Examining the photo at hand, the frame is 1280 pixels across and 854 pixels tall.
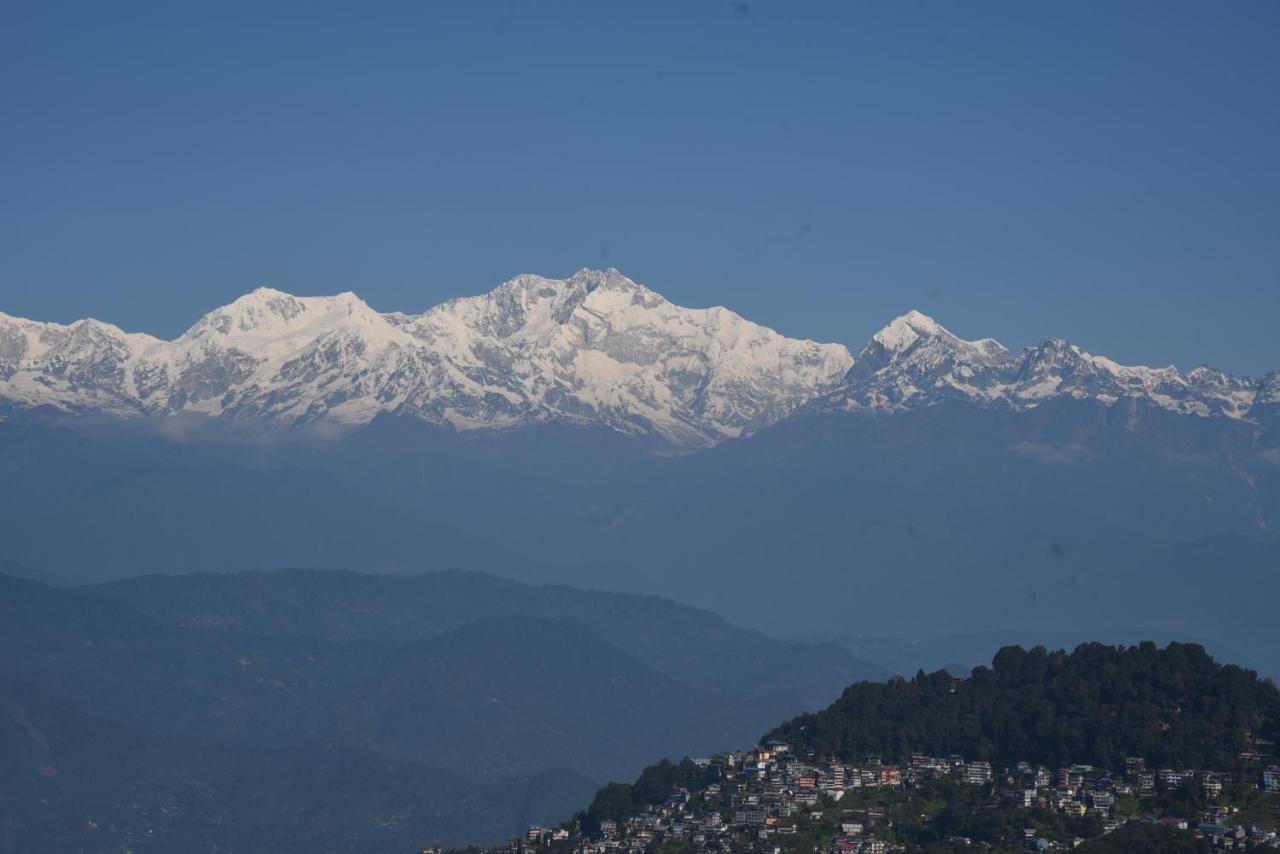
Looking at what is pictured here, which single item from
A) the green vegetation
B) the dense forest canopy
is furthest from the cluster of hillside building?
the dense forest canopy

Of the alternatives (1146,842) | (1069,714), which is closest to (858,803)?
(1069,714)

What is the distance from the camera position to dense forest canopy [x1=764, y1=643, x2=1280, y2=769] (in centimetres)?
12450

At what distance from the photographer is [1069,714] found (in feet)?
428

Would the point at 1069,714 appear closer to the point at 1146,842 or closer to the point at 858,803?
the point at 858,803

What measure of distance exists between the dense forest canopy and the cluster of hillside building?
1450 mm

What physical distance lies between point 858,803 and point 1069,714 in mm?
14071

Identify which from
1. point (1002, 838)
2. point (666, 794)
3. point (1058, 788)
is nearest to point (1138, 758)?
point (1058, 788)

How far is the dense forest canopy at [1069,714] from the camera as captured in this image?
124500 millimetres

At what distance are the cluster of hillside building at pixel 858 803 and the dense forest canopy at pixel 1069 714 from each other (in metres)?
1.45

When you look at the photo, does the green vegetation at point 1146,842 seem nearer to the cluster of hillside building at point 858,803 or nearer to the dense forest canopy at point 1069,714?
the cluster of hillside building at point 858,803

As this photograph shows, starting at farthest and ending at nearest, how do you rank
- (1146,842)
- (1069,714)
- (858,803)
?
(1069,714), (858,803), (1146,842)

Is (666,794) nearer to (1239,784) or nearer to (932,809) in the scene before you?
(932,809)

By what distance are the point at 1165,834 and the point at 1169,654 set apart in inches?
1044

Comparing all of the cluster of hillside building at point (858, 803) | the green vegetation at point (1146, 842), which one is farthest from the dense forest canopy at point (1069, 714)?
the green vegetation at point (1146, 842)
